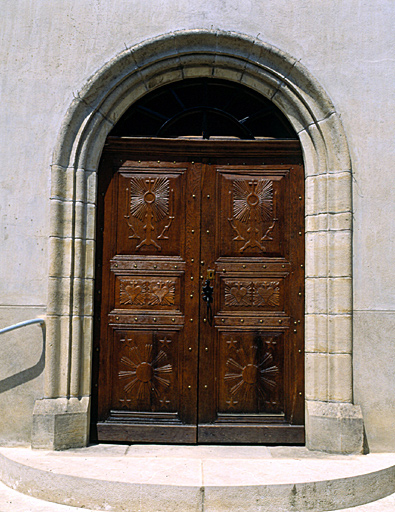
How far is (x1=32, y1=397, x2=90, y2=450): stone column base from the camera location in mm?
4613

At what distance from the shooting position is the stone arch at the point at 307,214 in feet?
15.4

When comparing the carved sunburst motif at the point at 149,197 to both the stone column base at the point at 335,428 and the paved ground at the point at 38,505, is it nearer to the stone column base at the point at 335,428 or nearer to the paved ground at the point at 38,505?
the stone column base at the point at 335,428

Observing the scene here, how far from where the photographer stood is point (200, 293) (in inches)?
197

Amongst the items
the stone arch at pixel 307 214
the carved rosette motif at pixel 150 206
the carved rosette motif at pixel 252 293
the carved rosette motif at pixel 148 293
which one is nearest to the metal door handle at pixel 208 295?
the carved rosette motif at pixel 252 293

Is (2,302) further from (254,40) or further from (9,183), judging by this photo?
(254,40)

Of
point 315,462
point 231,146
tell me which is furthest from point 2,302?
point 315,462

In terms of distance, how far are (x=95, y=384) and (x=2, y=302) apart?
1099 mm

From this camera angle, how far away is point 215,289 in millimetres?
5012

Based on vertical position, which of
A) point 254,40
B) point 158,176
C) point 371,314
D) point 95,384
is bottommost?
point 95,384

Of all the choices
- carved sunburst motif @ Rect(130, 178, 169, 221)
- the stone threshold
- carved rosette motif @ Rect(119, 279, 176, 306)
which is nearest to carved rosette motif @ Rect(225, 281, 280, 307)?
carved rosette motif @ Rect(119, 279, 176, 306)

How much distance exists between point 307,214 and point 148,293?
1604 millimetres

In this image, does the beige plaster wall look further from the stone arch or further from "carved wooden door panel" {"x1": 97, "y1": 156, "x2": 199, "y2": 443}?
"carved wooden door panel" {"x1": 97, "y1": 156, "x2": 199, "y2": 443}

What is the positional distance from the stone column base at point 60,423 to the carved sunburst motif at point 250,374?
1.31m

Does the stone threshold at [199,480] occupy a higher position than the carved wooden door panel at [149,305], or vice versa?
the carved wooden door panel at [149,305]
